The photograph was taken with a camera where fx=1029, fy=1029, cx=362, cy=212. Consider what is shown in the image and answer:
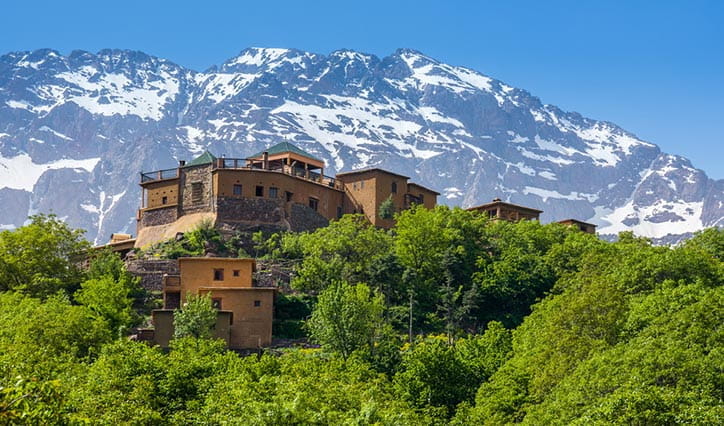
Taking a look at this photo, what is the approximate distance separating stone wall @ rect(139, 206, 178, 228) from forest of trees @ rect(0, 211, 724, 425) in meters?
6.93

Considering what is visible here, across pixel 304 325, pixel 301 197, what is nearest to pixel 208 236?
pixel 301 197

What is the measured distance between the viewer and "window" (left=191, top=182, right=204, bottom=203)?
99.1m

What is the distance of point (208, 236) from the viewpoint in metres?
92.9

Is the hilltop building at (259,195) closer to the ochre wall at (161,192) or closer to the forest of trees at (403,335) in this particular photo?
the ochre wall at (161,192)

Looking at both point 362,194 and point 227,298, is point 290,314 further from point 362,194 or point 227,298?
point 362,194

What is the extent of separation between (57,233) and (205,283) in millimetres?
14113

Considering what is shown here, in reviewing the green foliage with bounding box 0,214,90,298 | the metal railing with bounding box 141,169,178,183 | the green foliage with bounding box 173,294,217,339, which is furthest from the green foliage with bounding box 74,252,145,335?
the metal railing with bounding box 141,169,178,183

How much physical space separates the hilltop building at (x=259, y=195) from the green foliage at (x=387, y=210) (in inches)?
16.6

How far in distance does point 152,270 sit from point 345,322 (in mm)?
24058

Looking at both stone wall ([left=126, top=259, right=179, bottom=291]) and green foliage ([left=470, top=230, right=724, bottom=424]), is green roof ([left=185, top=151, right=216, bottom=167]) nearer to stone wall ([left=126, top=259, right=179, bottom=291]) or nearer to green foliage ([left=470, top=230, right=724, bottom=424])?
stone wall ([left=126, top=259, right=179, bottom=291])

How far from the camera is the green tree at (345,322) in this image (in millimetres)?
67500

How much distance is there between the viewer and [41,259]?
267 ft

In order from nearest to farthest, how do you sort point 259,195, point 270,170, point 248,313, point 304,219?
point 248,313 → point 259,195 → point 270,170 → point 304,219

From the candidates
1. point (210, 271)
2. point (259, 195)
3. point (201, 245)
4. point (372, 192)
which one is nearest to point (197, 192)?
point (259, 195)
